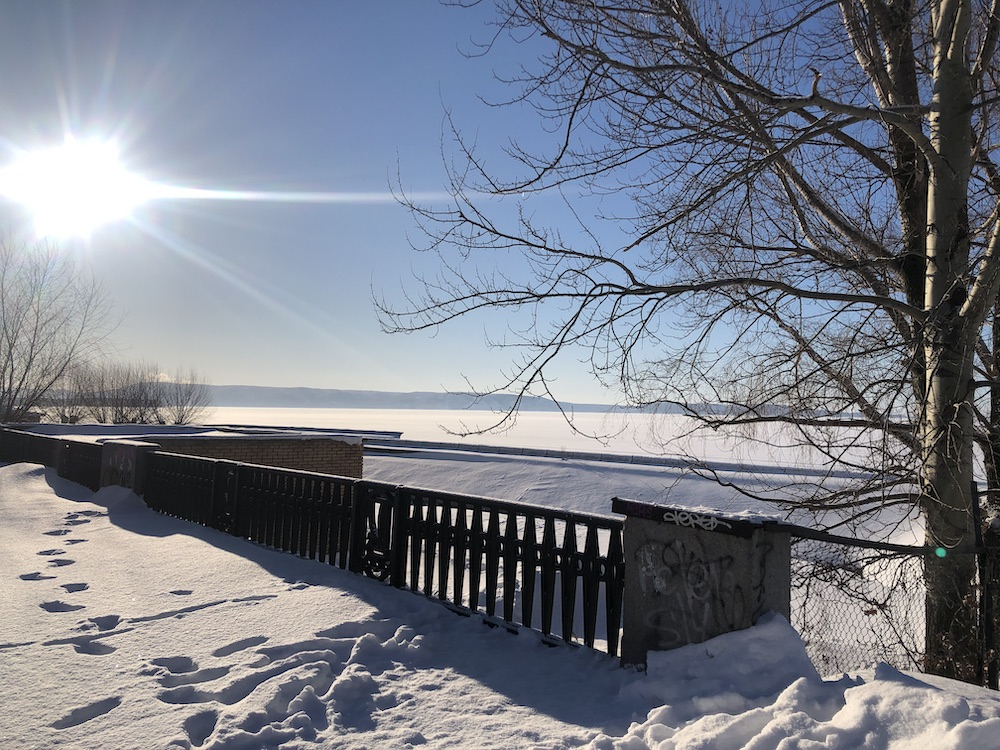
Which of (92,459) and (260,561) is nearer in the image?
(260,561)

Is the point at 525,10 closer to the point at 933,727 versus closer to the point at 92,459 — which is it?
the point at 933,727

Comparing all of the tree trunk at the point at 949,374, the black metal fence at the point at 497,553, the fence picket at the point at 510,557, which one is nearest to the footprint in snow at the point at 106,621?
the black metal fence at the point at 497,553

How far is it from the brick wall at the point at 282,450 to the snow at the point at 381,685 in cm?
951

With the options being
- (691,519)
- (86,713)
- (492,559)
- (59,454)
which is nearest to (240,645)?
(86,713)

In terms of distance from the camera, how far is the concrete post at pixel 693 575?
398 cm

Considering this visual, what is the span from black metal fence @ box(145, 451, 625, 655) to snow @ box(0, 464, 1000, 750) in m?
0.29

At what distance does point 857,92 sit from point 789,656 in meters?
5.94

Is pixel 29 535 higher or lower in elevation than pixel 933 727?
lower

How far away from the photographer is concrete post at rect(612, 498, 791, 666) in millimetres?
3984

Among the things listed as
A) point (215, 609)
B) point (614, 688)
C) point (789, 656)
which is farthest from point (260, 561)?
point (789, 656)

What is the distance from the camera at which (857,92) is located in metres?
6.75

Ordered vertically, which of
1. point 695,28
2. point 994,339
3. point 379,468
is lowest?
point 379,468

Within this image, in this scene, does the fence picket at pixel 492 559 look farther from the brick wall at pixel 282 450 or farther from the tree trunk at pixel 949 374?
the brick wall at pixel 282 450

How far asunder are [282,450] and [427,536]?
12272 millimetres
